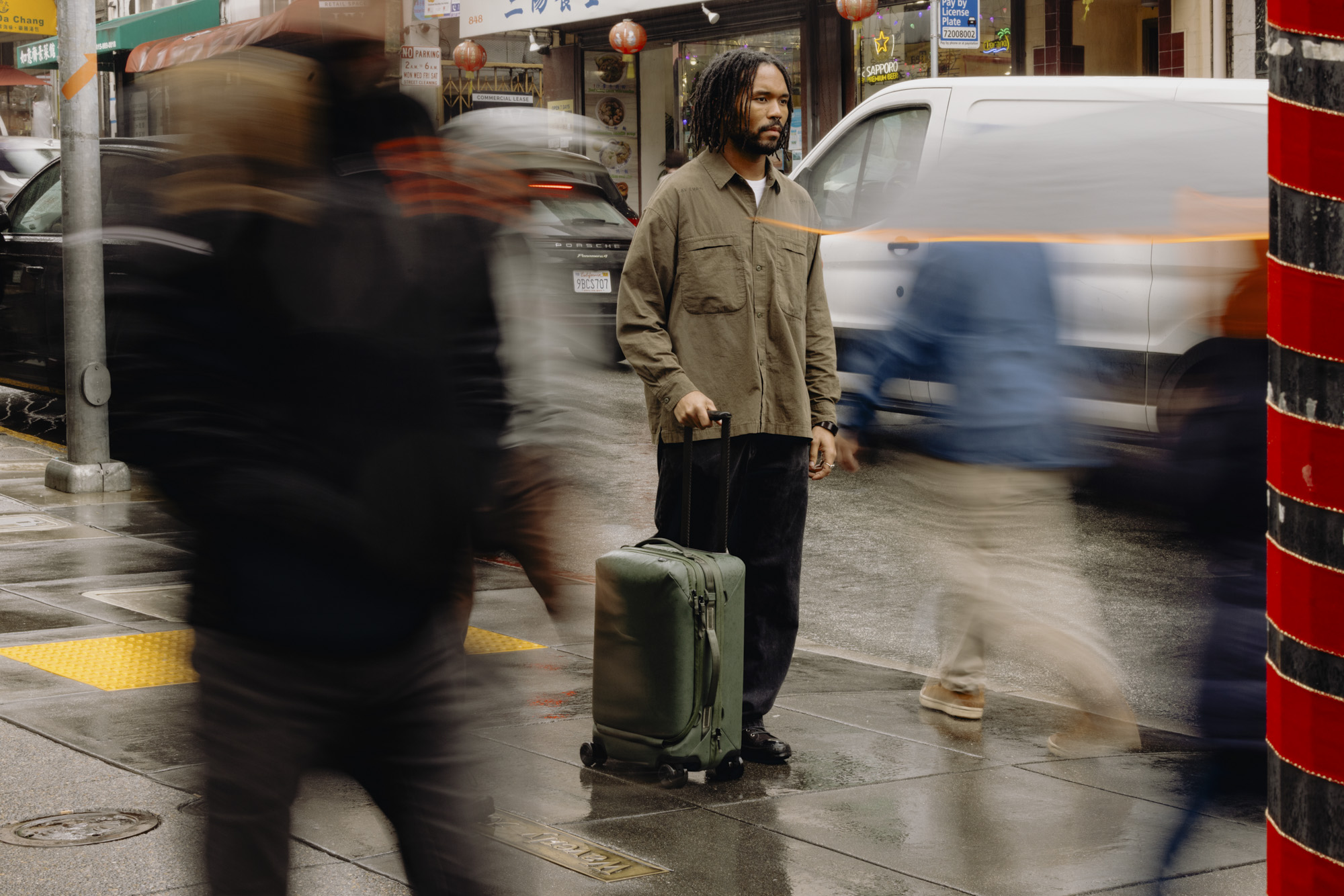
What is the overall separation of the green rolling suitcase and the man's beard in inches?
32.6

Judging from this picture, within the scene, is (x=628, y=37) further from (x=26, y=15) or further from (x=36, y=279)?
(x=36, y=279)

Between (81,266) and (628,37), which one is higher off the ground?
(628,37)

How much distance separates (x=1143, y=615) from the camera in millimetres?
6879

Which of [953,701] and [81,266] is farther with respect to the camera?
[81,266]

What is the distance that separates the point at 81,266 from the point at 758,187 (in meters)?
5.81

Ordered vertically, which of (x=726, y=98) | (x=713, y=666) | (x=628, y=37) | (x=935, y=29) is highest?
(x=628, y=37)

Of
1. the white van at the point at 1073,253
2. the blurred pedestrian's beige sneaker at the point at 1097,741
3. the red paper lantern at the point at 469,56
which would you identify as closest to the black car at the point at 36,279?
the white van at the point at 1073,253

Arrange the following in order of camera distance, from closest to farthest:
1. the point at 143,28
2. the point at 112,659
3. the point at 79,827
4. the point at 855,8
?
1. the point at 79,827
2. the point at 112,659
3. the point at 855,8
4. the point at 143,28

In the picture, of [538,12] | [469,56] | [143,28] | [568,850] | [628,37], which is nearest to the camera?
[568,850]

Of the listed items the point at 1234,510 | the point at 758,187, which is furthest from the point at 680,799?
the point at 1234,510

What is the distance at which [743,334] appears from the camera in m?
4.75

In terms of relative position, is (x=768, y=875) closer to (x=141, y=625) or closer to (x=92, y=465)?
(x=141, y=625)

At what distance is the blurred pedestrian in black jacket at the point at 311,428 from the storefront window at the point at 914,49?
627 inches

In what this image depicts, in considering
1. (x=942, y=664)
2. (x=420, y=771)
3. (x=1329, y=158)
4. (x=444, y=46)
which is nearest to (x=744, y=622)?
(x=942, y=664)
